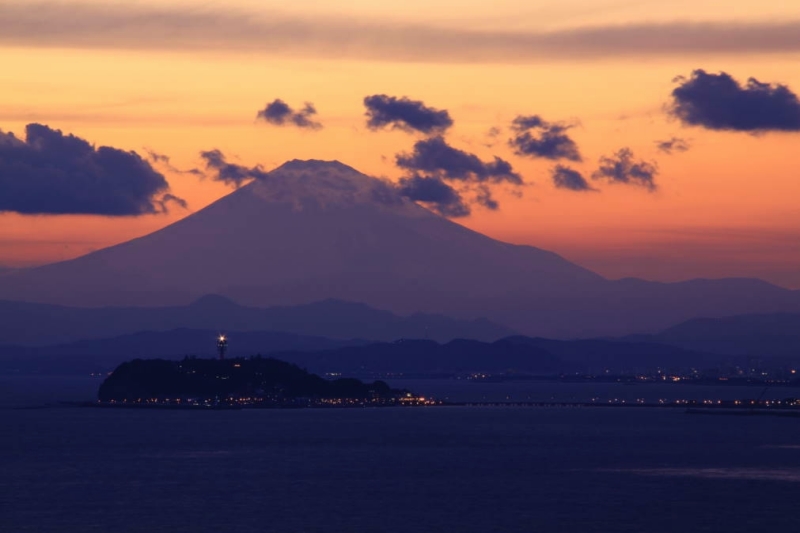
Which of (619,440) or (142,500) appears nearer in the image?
(142,500)

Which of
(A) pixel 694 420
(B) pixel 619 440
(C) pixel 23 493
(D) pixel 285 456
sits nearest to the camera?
(C) pixel 23 493

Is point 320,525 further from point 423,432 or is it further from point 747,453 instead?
point 423,432

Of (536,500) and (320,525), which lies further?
(536,500)

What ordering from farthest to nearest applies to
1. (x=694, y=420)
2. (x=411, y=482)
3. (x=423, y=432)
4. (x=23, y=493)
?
(x=694, y=420) < (x=423, y=432) < (x=411, y=482) < (x=23, y=493)

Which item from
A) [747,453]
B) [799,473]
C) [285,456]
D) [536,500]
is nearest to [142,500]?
[536,500]

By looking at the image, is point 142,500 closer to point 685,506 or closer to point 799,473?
point 685,506

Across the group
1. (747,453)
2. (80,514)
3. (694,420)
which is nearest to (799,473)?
(747,453)
